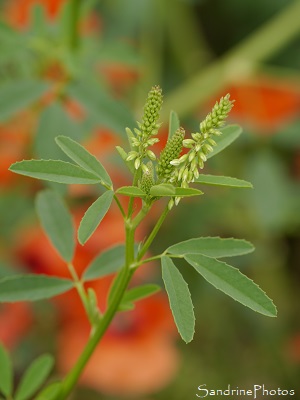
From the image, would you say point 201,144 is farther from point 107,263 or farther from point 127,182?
point 127,182

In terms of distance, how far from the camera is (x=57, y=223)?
0.59 metres

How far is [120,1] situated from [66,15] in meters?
0.62

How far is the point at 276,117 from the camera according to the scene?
120 cm

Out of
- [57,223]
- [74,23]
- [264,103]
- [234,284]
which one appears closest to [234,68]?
[264,103]

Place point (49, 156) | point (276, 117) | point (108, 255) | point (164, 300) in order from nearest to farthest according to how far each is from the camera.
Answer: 1. point (108, 255)
2. point (49, 156)
3. point (164, 300)
4. point (276, 117)

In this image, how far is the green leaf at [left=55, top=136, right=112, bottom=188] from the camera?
467mm

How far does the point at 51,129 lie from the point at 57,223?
202 millimetres

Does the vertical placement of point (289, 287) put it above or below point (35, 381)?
above

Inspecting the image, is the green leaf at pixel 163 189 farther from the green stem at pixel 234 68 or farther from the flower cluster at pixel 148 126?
the green stem at pixel 234 68

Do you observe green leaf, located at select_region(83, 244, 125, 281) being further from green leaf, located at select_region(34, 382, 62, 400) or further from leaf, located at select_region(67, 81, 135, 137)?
leaf, located at select_region(67, 81, 135, 137)

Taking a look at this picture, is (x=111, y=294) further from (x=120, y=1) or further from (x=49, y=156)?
(x=120, y=1)

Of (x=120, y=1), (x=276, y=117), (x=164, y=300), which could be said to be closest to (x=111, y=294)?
(x=164, y=300)

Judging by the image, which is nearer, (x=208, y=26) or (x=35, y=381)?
(x=35, y=381)

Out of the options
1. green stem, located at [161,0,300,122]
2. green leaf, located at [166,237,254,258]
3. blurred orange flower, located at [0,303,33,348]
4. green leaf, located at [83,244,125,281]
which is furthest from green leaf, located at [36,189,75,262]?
green stem, located at [161,0,300,122]
